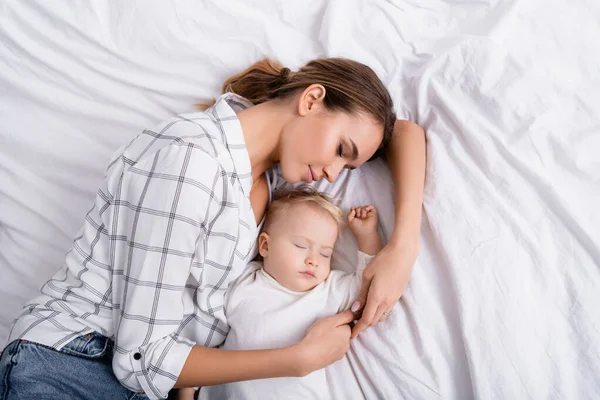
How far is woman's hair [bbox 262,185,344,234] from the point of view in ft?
4.22

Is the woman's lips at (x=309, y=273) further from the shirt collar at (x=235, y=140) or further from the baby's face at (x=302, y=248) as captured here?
the shirt collar at (x=235, y=140)

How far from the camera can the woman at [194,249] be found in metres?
1.04

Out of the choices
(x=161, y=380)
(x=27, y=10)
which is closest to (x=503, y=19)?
(x=161, y=380)

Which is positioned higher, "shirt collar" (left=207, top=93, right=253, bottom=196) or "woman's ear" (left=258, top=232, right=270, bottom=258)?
"shirt collar" (left=207, top=93, right=253, bottom=196)

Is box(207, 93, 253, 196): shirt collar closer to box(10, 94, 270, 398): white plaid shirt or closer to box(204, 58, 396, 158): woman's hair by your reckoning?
box(10, 94, 270, 398): white plaid shirt

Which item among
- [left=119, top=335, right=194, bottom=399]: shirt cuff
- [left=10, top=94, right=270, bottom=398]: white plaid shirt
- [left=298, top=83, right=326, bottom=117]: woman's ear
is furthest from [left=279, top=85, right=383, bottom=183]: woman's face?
[left=119, top=335, right=194, bottom=399]: shirt cuff

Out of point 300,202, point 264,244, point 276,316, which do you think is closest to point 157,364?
point 276,316

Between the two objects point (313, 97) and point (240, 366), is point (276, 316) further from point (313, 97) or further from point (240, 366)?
point (313, 97)

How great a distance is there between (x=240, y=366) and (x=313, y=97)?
601 mm

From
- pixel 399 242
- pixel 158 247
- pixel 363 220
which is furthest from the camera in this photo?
pixel 363 220

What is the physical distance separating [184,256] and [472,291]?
58 centimetres

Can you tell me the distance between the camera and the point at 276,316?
3.88ft

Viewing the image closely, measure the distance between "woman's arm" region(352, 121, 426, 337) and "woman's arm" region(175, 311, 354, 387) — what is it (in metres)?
0.12

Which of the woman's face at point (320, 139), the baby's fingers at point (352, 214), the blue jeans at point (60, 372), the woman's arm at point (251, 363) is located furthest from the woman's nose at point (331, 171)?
the blue jeans at point (60, 372)
